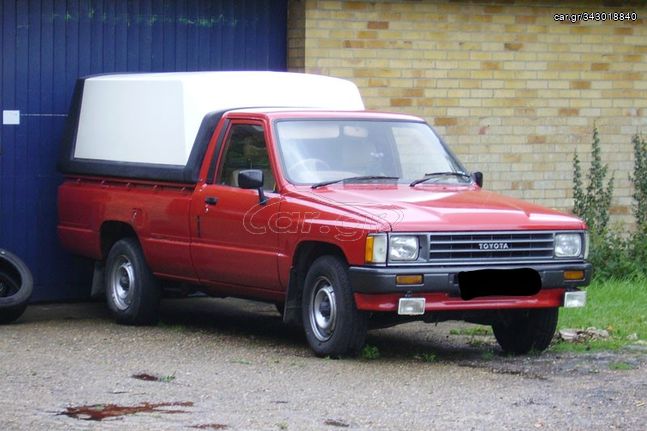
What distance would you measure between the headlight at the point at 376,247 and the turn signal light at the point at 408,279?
0.53 ft

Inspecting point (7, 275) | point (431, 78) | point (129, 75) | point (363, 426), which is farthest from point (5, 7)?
point (363, 426)

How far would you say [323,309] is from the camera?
34.1ft

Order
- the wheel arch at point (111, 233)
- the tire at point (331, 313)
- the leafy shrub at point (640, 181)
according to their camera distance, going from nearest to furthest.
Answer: the tire at point (331, 313) < the wheel arch at point (111, 233) < the leafy shrub at point (640, 181)

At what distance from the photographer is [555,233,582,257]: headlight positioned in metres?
10.4

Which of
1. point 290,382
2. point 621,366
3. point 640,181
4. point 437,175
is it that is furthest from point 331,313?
point 640,181

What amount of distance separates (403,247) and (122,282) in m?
3.53

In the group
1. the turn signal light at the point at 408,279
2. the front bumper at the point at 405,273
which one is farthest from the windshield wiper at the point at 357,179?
the turn signal light at the point at 408,279

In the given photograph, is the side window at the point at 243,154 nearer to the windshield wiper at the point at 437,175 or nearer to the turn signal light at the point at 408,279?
the windshield wiper at the point at 437,175

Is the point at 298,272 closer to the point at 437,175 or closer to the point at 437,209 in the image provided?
the point at 437,209

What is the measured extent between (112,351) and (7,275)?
87.5 inches

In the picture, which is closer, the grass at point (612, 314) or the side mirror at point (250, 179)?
the side mirror at point (250, 179)

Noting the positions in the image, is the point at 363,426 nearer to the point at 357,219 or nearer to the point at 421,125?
the point at 357,219

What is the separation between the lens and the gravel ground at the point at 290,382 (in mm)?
8164

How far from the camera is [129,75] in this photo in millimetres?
13109
